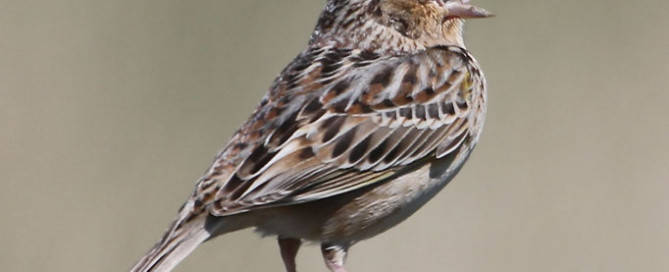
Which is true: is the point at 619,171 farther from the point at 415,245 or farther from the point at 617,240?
the point at 415,245

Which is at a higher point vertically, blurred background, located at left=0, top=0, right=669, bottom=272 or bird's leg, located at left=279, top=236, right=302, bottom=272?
blurred background, located at left=0, top=0, right=669, bottom=272

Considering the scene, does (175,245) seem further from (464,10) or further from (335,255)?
(464,10)

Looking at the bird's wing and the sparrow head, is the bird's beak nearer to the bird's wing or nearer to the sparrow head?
the sparrow head

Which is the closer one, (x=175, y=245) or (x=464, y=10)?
(x=175, y=245)

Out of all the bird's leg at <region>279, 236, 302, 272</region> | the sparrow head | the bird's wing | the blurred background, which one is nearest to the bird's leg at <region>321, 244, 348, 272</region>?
the bird's leg at <region>279, 236, 302, 272</region>

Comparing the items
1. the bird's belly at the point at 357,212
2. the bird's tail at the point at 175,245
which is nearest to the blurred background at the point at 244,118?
the bird's belly at the point at 357,212

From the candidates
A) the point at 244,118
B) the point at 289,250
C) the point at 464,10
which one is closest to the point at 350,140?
the point at 289,250

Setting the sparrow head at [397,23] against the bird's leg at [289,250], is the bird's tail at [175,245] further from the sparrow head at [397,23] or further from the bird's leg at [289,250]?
the sparrow head at [397,23]
